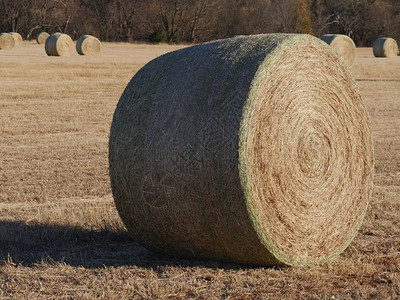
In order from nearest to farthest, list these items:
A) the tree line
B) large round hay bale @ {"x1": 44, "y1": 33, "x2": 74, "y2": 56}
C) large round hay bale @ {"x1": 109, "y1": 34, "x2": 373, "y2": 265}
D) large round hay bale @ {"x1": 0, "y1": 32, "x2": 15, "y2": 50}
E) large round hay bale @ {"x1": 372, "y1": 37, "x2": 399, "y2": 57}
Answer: large round hay bale @ {"x1": 109, "y1": 34, "x2": 373, "y2": 265}, large round hay bale @ {"x1": 44, "y1": 33, "x2": 74, "y2": 56}, large round hay bale @ {"x1": 372, "y1": 37, "x2": 399, "y2": 57}, large round hay bale @ {"x1": 0, "y1": 32, "x2": 15, "y2": 50}, the tree line

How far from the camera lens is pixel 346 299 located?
4.95 m

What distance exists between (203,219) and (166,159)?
1.77 ft

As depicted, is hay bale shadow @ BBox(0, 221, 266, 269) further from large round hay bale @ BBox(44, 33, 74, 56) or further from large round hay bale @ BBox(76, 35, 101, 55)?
large round hay bale @ BBox(76, 35, 101, 55)

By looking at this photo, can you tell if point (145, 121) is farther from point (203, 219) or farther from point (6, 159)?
point (6, 159)

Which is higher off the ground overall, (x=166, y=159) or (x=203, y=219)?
(x=166, y=159)

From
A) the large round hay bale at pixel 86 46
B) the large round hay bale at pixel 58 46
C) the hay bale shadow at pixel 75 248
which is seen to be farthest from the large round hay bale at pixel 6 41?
the hay bale shadow at pixel 75 248

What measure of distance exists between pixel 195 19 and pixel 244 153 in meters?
53.9

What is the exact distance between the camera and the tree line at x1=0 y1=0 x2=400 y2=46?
55.1 meters

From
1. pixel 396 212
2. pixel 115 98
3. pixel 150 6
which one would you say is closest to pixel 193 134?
pixel 396 212

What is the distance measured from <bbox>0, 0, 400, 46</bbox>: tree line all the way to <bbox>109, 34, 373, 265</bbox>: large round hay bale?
48.5 m

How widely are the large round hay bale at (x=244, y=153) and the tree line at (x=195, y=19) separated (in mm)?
48536

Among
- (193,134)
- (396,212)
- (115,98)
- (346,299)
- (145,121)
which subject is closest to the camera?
(346,299)

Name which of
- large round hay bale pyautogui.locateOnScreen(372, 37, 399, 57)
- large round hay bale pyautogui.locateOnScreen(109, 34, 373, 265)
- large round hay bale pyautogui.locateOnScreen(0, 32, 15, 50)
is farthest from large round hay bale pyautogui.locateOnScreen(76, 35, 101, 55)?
large round hay bale pyautogui.locateOnScreen(109, 34, 373, 265)

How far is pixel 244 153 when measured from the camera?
205 inches
